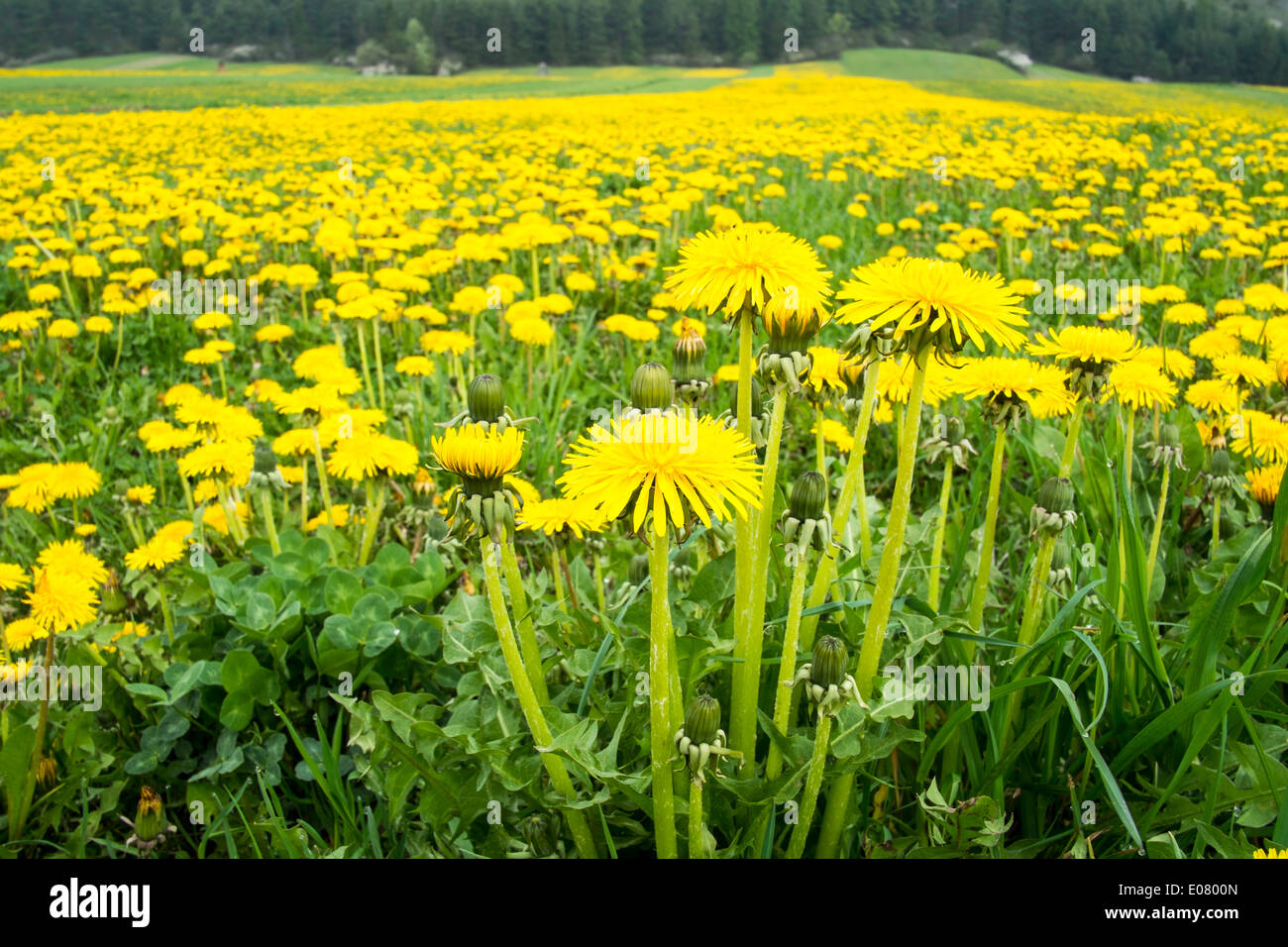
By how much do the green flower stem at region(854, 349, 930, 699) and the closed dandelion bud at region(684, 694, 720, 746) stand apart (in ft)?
0.98

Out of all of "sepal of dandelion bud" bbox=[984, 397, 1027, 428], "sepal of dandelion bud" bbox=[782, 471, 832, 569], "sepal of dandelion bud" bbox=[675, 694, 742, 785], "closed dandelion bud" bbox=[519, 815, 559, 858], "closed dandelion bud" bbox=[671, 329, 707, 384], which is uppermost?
"closed dandelion bud" bbox=[671, 329, 707, 384]

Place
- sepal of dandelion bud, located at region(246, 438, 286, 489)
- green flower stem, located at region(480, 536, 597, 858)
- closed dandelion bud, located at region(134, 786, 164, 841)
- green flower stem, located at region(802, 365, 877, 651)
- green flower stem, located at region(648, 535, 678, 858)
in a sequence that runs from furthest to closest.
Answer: sepal of dandelion bud, located at region(246, 438, 286, 489)
closed dandelion bud, located at region(134, 786, 164, 841)
green flower stem, located at region(802, 365, 877, 651)
green flower stem, located at region(480, 536, 597, 858)
green flower stem, located at region(648, 535, 678, 858)

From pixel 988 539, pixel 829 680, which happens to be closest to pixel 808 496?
pixel 829 680

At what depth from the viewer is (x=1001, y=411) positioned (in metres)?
1.53

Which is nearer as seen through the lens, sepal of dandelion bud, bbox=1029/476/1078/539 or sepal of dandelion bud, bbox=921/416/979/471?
sepal of dandelion bud, bbox=1029/476/1078/539

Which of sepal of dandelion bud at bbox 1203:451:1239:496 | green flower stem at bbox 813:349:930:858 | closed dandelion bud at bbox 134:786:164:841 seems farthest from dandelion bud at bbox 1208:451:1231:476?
closed dandelion bud at bbox 134:786:164:841

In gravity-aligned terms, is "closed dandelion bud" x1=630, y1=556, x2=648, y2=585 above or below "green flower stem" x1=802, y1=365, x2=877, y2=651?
below

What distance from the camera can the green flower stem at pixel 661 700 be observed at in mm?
1080

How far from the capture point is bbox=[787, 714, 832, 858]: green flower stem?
1237 mm

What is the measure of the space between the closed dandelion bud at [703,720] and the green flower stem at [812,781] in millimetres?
170

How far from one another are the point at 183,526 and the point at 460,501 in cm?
176

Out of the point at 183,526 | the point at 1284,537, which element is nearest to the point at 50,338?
the point at 183,526

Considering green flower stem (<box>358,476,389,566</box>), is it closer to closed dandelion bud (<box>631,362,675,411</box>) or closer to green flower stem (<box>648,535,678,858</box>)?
green flower stem (<box>648,535,678,858</box>)
